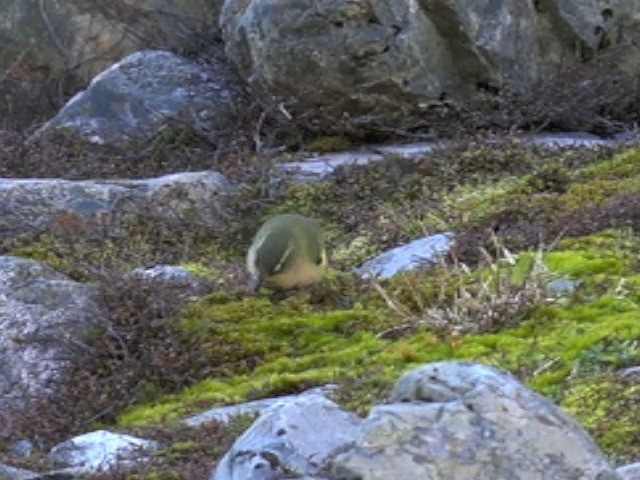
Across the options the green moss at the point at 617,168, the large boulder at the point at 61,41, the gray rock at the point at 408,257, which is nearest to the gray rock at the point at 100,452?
the gray rock at the point at 408,257

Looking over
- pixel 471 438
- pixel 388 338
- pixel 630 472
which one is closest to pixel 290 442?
pixel 471 438

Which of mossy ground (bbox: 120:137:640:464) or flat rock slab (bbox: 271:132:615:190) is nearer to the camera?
mossy ground (bbox: 120:137:640:464)

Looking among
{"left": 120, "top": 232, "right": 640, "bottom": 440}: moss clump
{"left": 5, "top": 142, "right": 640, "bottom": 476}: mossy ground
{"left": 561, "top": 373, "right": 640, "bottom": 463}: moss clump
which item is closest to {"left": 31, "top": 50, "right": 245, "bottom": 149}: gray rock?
{"left": 5, "top": 142, "right": 640, "bottom": 476}: mossy ground

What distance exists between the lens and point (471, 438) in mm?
3967

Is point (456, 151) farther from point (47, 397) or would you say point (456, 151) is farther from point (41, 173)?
point (47, 397)

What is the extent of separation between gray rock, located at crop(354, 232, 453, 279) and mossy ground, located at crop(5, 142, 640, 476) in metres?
0.14

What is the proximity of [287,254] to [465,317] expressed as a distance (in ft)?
3.11

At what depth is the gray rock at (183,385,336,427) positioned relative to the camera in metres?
6.57

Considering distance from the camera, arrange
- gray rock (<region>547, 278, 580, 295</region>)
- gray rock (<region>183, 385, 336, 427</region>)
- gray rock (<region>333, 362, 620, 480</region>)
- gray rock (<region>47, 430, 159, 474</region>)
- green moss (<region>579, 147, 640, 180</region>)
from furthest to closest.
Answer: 1. green moss (<region>579, 147, 640, 180</region>)
2. gray rock (<region>547, 278, 580, 295</region>)
3. gray rock (<region>183, 385, 336, 427</region>)
4. gray rock (<region>47, 430, 159, 474</region>)
5. gray rock (<region>333, 362, 620, 480</region>)

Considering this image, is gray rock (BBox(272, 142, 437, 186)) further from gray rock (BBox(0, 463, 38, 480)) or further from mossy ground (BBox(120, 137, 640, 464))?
gray rock (BBox(0, 463, 38, 480))

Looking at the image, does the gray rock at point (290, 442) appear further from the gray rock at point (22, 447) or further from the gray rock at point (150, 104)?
the gray rock at point (150, 104)

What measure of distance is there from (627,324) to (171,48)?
9.06 m

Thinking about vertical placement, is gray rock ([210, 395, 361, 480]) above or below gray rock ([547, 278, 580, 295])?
above

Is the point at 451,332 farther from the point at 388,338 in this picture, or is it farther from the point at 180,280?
the point at 180,280
